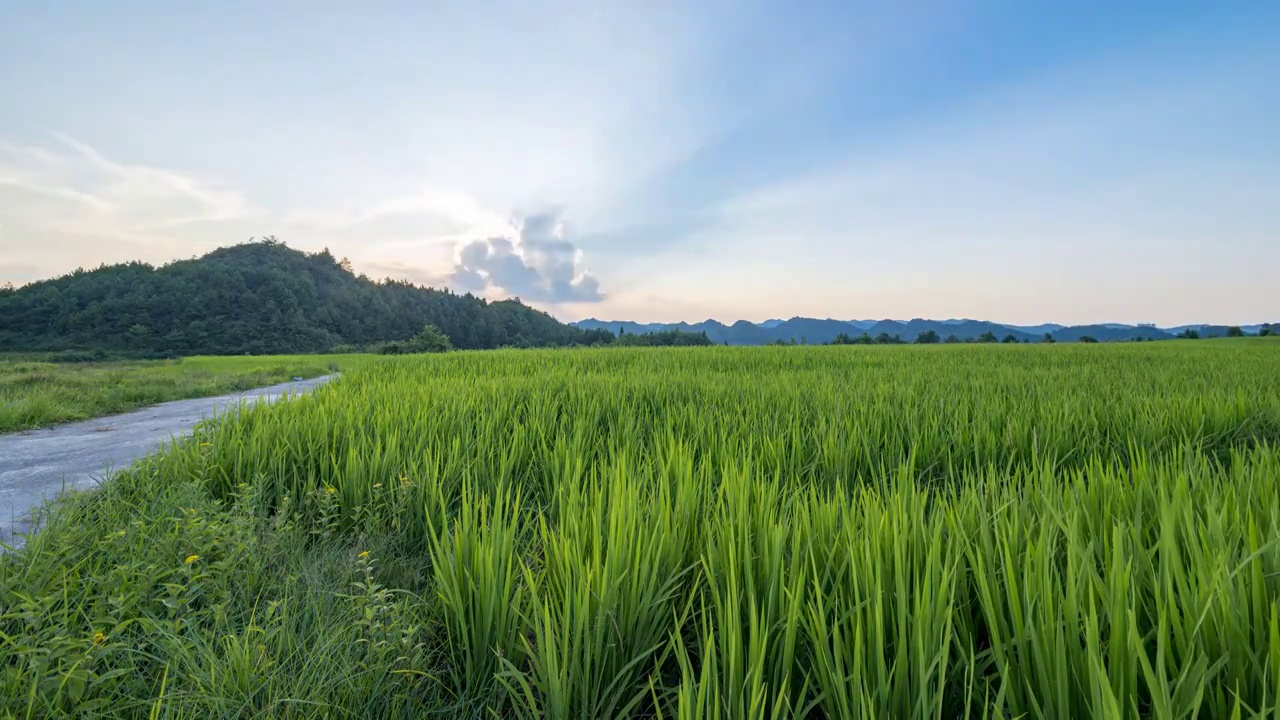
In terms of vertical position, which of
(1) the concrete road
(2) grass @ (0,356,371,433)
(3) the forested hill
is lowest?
(1) the concrete road

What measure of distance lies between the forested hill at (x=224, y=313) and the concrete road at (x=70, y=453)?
4328cm

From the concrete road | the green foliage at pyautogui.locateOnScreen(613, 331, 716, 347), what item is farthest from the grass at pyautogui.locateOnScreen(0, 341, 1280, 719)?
the green foliage at pyautogui.locateOnScreen(613, 331, 716, 347)

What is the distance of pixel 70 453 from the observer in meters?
3.84

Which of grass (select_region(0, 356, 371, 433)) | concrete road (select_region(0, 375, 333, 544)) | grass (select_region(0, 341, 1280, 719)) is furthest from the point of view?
grass (select_region(0, 356, 371, 433))

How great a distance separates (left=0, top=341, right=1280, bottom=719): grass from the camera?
0.87 meters

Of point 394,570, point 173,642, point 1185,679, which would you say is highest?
point 1185,679

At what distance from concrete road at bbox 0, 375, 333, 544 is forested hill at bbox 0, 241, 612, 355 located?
43276mm

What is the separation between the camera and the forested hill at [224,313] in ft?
166

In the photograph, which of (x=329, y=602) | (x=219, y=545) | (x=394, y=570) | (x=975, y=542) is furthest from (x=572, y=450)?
(x=975, y=542)

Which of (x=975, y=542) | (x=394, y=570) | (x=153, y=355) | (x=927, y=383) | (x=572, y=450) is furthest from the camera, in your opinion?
(x=153, y=355)

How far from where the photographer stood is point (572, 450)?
91.1 inches

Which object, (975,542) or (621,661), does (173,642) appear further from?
(975,542)

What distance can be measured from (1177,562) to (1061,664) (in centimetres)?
43

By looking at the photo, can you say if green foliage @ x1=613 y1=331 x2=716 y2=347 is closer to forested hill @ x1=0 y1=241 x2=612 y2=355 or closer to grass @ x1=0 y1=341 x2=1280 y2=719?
forested hill @ x1=0 y1=241 x2=612 y2=355
